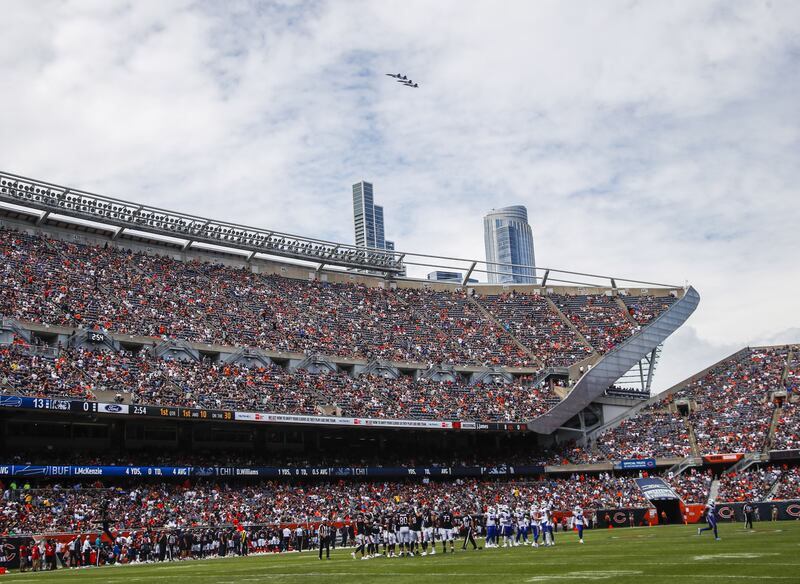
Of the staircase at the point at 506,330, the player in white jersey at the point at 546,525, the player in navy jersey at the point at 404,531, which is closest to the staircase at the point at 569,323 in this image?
the staircase at the point at 506,330

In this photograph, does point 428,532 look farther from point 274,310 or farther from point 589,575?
point 274,310

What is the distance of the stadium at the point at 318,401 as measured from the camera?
42.5 m

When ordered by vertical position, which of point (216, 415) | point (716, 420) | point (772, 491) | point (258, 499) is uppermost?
point (216, 415)

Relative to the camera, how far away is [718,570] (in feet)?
56.6

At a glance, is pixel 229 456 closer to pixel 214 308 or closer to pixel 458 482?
pixel 214 308

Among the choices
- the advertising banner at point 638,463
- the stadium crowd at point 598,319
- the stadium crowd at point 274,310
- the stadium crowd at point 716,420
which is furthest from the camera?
the stadium crowd at point 598,319

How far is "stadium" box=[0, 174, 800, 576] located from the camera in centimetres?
4247

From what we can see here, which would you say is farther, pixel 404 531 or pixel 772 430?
pixel 772 430

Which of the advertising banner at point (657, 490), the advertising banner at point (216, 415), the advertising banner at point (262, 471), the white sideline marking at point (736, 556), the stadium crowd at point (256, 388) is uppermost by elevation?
the stadium crowd at point (256, 388)

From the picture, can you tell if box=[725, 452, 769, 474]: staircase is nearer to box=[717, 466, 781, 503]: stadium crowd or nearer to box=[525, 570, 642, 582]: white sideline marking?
box=[717, 466, 781, 503]: stadium crowd

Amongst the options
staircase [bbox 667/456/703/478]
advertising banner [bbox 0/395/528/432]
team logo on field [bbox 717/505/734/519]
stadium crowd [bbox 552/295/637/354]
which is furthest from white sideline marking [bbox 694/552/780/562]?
stadium crowd [bbox 552/295/637/354]

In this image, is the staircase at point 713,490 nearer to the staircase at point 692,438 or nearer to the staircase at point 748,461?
the staircase at point 748,461

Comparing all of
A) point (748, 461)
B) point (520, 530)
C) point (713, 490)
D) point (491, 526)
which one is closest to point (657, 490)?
point (713, 490)

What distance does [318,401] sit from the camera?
179 ft
